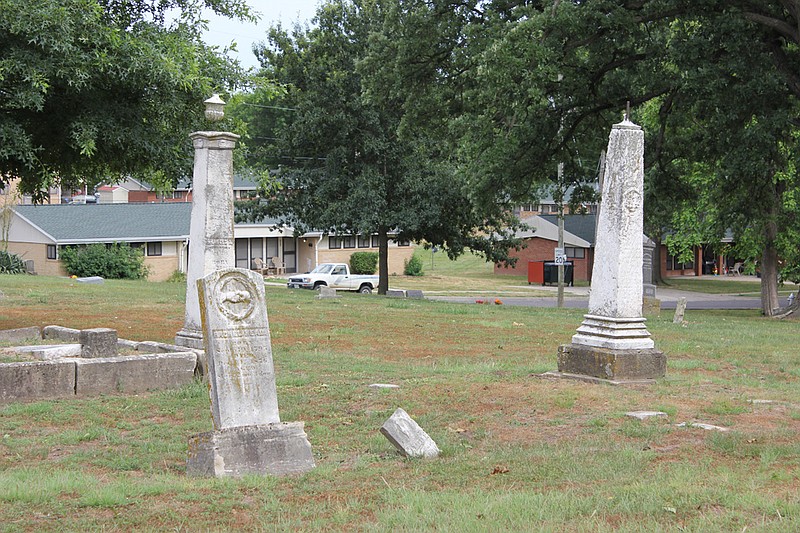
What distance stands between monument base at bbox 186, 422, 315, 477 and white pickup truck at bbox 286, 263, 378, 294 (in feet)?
129

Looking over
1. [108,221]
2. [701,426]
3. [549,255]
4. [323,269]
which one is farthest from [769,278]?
[108,221]

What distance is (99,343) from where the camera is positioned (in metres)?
12.0

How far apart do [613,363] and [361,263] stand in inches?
1955

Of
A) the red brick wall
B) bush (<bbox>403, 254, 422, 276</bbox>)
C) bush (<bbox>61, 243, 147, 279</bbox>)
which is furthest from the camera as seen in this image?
bush (<bbox>403, 254, 422, 276</bbox>)

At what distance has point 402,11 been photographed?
79.2 feet

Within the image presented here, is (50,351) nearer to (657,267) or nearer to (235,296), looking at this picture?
(235,296)

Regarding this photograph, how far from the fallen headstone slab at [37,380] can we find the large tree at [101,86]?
337cm

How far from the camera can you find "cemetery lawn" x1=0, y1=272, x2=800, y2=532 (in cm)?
587

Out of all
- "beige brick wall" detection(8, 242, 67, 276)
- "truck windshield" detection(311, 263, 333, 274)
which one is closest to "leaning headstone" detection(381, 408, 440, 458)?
"truck windshield" detection(311, 263, 333, 274)

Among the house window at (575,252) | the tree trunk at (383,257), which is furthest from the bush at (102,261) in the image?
the house window at (575,252)

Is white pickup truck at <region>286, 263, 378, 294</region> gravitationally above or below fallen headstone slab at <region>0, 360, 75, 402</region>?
above

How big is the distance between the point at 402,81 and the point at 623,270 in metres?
14.3

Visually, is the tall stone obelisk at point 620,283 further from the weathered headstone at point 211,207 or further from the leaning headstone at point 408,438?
the weathered headstone at point 211,207

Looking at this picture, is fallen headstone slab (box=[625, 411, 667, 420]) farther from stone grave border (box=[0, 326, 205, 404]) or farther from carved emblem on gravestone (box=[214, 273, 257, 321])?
stone grave border (box=[0, 326, 205, 404])
